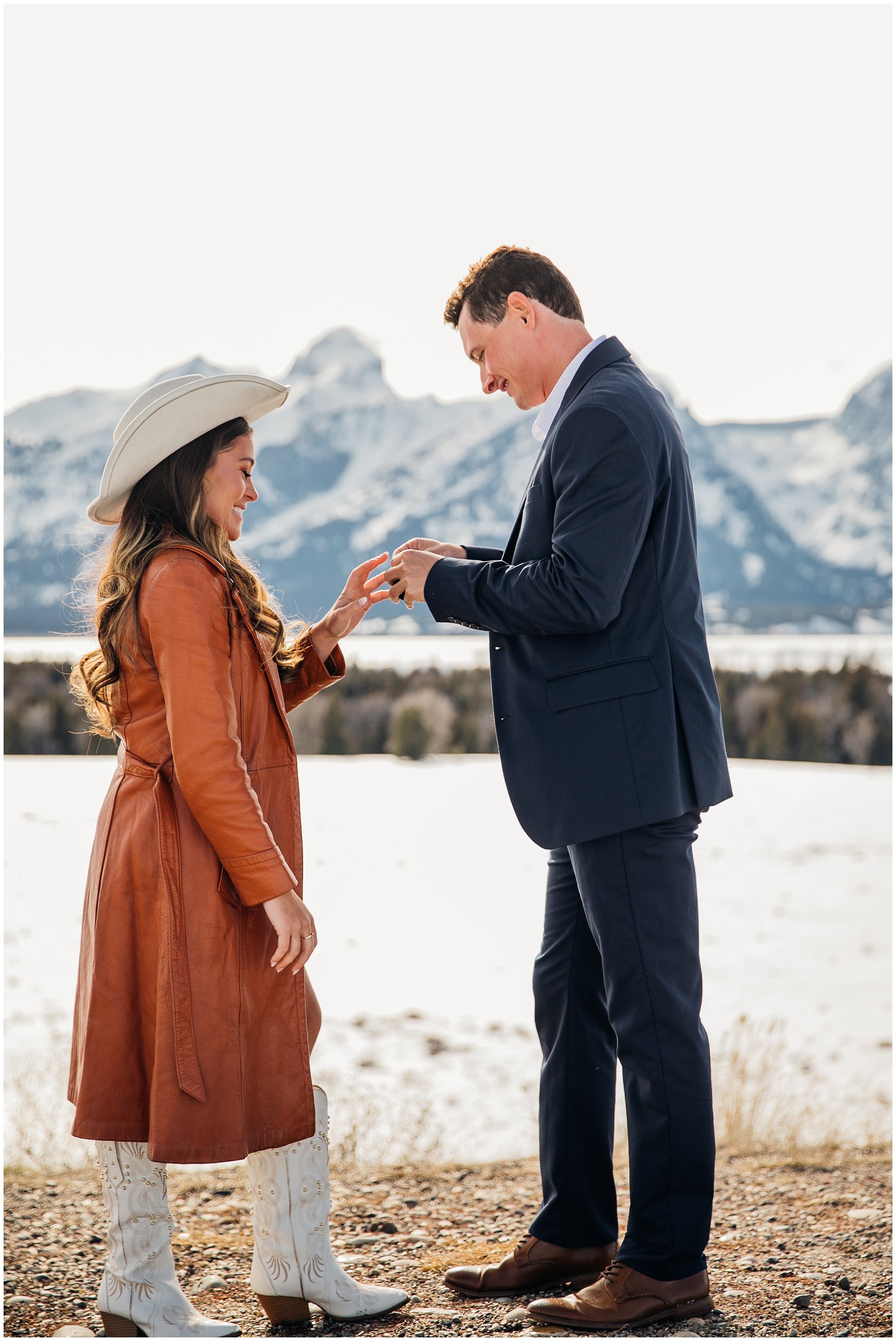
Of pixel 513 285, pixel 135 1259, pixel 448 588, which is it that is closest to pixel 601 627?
pixel 448 588

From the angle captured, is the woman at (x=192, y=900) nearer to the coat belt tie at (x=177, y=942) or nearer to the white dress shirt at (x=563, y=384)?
the coat belt tie at (x=177, y=942)

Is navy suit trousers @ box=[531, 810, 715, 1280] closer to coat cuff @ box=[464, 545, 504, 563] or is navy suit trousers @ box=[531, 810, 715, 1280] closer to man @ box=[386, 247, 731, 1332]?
man @ box=[386, 247, 731, 1332]

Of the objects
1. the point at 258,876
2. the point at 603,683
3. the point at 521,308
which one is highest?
the point at 521,308

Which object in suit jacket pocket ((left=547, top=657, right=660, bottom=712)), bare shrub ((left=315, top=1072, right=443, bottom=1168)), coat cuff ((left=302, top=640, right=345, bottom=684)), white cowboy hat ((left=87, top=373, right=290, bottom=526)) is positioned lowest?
bare shrub ((left=315, top=1072, right=443, bottom=1168))

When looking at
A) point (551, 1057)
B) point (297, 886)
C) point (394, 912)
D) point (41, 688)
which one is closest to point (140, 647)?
point (297, 886)

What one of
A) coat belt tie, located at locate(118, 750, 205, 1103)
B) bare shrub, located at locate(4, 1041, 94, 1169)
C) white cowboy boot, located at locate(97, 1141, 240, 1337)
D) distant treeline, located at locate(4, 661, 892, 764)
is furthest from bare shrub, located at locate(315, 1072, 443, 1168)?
distant treeline, located at locate(4, 661, 892, 764)

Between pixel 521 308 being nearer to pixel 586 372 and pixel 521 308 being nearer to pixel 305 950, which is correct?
pixel 586 372

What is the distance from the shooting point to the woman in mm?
1966

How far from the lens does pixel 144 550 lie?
207cm

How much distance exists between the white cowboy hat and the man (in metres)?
0.45

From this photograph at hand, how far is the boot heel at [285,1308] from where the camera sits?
2.14 metres

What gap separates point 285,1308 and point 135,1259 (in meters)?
0.32

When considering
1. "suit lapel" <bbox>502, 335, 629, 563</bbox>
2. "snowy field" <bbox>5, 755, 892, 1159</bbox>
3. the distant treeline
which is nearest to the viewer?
"suit lapel" <bbox>502, 335, 629, 563</bbox>

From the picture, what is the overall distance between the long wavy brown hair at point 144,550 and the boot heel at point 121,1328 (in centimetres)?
107
